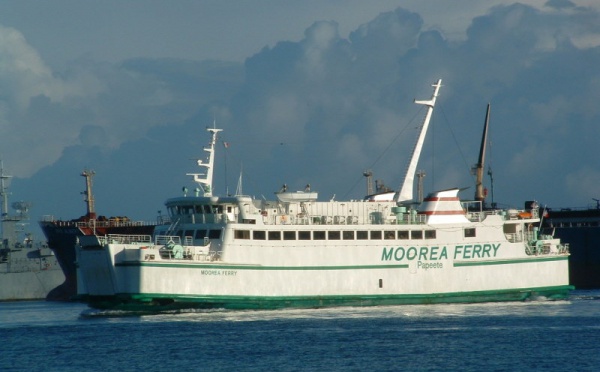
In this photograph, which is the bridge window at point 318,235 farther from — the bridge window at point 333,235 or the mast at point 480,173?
the mast at point 480,173

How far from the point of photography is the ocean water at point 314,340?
1404 inches

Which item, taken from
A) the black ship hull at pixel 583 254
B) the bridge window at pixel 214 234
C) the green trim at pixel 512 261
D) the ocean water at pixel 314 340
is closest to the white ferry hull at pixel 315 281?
the green trim at pixel 512 261

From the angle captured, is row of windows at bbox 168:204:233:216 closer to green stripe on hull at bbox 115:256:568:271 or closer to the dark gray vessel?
green stripe on hull at bbox 115:256:568:271

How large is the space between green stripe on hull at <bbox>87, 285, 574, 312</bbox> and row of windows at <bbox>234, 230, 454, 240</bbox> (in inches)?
108

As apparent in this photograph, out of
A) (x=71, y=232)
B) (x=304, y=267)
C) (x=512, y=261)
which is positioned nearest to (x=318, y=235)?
(x=304, y=267)

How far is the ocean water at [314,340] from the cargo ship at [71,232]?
25.2 metres

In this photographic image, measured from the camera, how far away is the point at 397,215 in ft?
175

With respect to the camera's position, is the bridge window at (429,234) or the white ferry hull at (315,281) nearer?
the white ferry hull at (315,281)

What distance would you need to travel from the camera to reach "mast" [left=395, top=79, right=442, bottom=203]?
56.2m

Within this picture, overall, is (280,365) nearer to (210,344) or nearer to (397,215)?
(210,344)

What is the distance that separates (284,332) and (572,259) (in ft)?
136

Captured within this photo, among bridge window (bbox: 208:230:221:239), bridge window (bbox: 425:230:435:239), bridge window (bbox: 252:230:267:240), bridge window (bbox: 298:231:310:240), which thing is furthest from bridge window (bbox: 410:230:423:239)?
bridge window (bbox: 208:230:221:239)

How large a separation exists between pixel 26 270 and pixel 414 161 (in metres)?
38.3

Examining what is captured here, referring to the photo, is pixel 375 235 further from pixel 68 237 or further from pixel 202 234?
pixel 68 237
